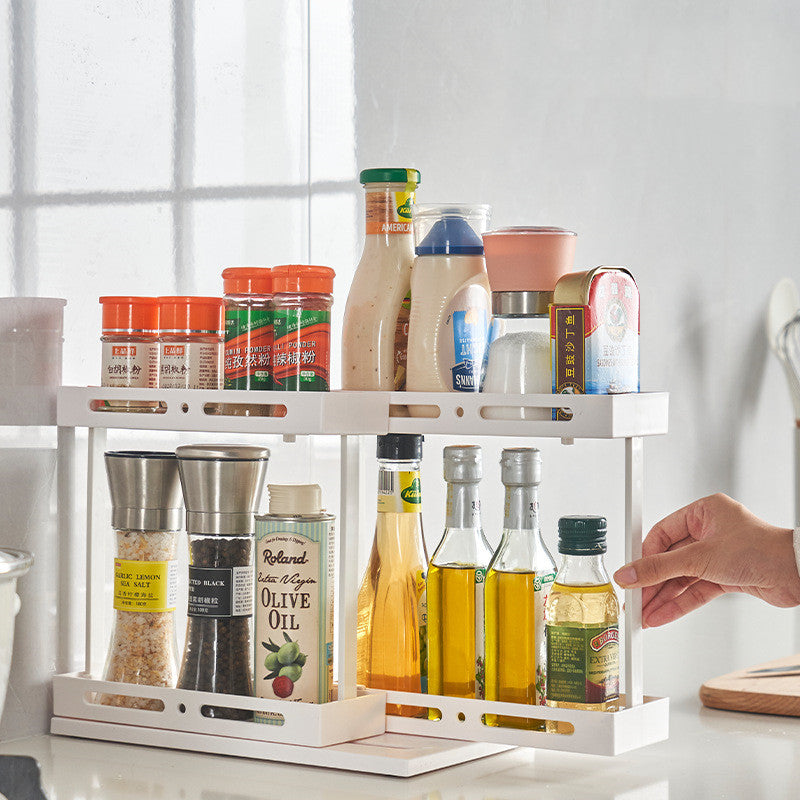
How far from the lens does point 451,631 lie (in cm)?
95

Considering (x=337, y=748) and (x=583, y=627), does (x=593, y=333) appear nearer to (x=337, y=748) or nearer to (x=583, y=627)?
(x=583, y=627)

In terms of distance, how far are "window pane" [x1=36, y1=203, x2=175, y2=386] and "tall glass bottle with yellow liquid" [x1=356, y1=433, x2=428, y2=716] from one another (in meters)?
0.26

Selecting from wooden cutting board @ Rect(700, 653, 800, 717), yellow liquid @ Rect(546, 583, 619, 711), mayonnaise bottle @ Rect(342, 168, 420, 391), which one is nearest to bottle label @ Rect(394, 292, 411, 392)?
mayonnaise bottle @ Rect(342, 168, 420, 391)

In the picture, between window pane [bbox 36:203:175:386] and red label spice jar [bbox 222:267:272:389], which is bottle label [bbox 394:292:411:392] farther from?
window pane [bbox 36:203:175:386]

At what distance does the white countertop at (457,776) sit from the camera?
85cm

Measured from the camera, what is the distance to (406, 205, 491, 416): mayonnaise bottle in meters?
0.94

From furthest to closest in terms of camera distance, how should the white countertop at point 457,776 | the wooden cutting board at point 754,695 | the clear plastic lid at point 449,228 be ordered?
1. the wooden cutting board at point 754,695
2. the clear plastic lid at point 449,228
3. the white countertop at point 457,776

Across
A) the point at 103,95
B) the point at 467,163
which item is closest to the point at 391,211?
the point at 103,95

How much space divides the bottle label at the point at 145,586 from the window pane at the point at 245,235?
268 millimetres

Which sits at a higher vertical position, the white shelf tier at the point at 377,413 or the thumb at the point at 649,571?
the white shelf tier at the point at 377,413

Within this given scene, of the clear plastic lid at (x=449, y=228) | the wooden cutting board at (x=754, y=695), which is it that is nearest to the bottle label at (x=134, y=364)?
the clear plastic lid at (x=449, y=228)

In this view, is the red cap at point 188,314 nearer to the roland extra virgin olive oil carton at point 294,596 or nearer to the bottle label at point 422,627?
the roland extra virgin olive oil carton at point 294,596

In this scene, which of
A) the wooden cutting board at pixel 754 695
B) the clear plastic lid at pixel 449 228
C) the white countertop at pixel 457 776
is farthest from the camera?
the wooden cutting board at pixel 754 695

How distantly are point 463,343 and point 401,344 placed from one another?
2.5 inches
